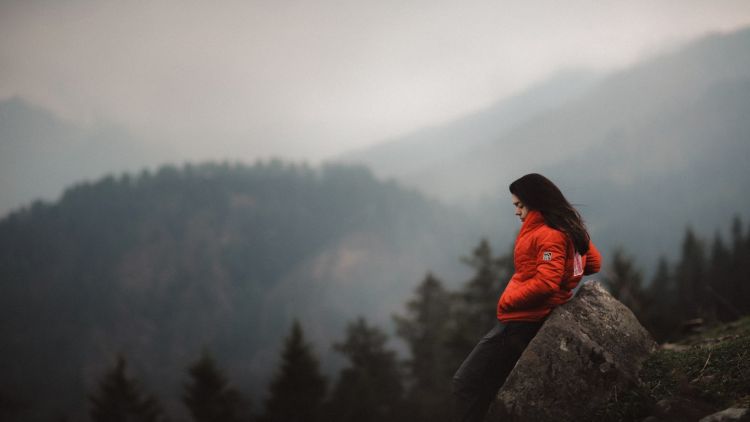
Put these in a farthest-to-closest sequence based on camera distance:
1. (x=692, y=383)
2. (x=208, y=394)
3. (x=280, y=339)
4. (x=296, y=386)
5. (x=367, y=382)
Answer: (x=280, y=339) < (x=367, y=382) < (x=296, y=386) < (x=208, y=394) < (x=692, y=383)

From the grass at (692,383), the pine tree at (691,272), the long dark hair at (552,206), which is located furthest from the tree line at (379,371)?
the long dark hair at (552,206)

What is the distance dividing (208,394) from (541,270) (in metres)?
26.0

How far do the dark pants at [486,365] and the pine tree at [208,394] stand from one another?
24.1m

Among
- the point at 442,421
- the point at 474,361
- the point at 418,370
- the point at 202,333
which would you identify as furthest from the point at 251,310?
the point at 474,361

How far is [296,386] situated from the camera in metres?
24.5

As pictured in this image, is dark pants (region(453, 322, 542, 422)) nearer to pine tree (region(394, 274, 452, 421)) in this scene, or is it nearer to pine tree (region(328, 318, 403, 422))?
pine tree (region(328, 318, 403, 422))

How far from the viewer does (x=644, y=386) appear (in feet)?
13.5

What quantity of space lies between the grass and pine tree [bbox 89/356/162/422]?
3018 centimetres

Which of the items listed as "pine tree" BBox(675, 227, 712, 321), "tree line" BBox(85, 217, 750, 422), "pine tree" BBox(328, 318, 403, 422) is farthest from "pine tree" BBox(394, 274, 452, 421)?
"pine tree" BBox(675, 227, 712, 321)

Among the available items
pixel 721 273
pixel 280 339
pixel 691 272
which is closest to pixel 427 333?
pixel 721 273

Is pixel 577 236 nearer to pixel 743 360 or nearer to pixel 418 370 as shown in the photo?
pixel 743 360

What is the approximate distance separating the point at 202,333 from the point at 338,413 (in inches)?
6856

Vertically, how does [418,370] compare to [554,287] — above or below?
below

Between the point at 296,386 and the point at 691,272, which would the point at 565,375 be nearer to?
the point at 296,386
